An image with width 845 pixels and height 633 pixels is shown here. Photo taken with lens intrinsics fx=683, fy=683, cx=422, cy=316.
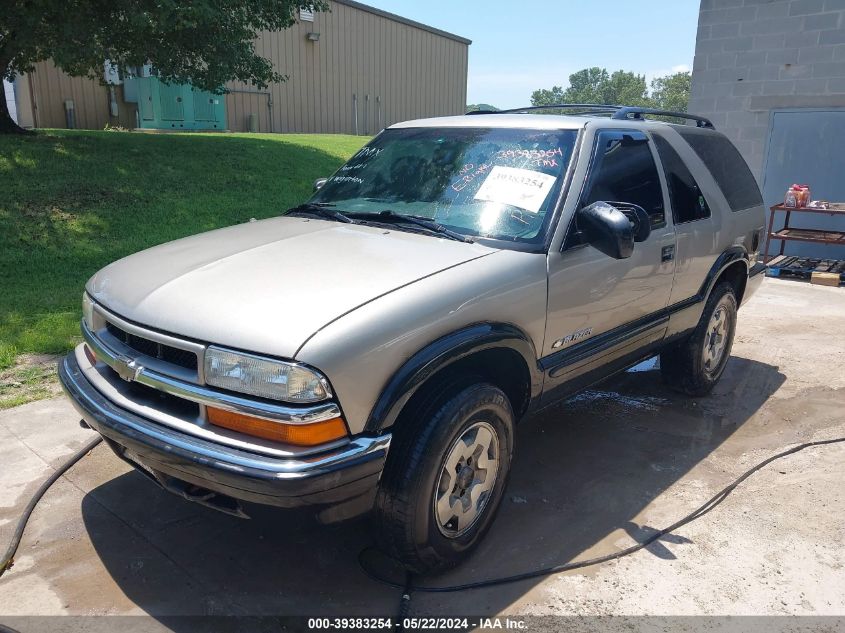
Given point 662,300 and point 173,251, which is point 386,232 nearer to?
point 173,251

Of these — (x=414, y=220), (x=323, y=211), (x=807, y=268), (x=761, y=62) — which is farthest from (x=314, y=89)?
(x=414, y=220)

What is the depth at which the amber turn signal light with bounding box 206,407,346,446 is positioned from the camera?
239 centimetres

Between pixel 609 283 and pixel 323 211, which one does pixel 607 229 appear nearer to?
pixel 609 283

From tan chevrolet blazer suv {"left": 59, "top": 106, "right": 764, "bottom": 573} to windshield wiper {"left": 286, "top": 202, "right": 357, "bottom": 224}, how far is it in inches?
0.7

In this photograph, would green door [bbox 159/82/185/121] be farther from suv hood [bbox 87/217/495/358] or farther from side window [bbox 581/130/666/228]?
side window [bbox 581/130/666/228]

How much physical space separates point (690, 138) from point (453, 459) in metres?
3.17

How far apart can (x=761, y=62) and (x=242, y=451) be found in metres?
10.5

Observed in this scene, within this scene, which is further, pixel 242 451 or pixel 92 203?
pixel 92 203

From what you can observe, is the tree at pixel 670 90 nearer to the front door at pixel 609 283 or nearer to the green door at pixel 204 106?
the green door at pixel 204 106

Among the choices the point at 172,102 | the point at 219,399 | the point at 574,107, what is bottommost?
the point at 219,399

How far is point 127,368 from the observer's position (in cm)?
278

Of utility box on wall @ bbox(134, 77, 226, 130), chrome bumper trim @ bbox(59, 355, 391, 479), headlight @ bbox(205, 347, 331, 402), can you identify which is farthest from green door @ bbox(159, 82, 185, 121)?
headlight @ bbox(205, 347, 331, 402)

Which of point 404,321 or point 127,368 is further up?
point 404,321

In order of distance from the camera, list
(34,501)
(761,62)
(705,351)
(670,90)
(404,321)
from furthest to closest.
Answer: (670,90) < (761,62) < (705,351) < (34,501) < (404,321)
